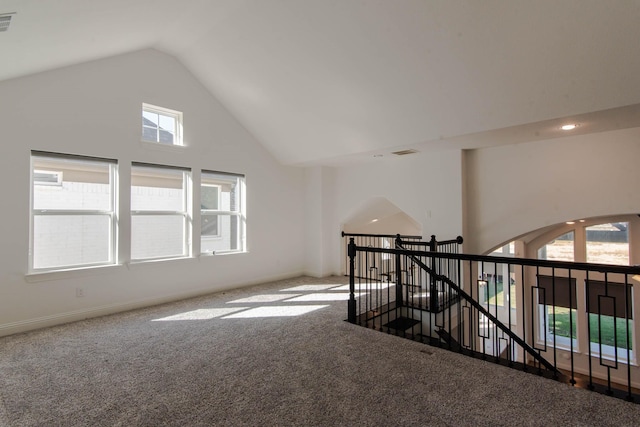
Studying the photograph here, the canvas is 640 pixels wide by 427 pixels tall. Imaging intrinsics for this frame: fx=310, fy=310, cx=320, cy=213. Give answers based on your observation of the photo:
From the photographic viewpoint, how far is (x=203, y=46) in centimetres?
454

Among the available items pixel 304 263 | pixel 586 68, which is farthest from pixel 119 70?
pixel 586 68

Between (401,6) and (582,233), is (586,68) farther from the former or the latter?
(582,233)

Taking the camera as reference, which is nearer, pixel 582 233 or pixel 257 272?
pixel 257 272

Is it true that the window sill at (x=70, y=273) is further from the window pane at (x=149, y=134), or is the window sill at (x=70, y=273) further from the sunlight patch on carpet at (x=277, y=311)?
the window pane at (x=149, y=134)

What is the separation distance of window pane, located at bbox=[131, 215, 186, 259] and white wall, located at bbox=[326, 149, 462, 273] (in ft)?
10.2

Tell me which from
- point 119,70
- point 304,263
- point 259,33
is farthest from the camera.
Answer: point 304,263

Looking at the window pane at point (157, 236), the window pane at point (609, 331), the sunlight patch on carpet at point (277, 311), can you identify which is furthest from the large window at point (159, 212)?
the window pane at point (609, 331)

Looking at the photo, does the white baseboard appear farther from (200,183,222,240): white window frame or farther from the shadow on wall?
the shadow on wall

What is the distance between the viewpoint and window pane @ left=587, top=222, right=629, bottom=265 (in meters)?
7.60

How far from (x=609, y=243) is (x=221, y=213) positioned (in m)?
9.43

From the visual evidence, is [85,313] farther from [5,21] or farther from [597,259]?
[597,259]

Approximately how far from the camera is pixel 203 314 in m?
4.23

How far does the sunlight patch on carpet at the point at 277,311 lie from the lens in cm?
418

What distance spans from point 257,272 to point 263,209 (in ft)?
4.13
